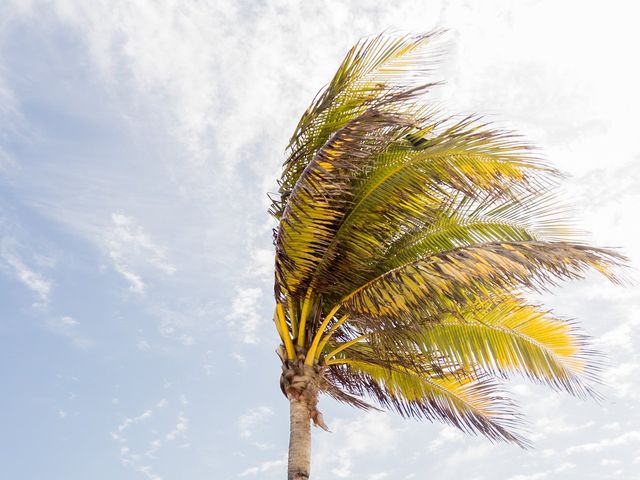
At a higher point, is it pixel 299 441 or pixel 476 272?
pixel 476 272

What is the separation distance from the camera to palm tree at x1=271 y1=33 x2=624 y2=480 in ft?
26.6

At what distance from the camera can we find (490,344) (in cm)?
966

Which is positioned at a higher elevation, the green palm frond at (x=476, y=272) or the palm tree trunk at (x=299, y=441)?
the green palm frond at (x=476, y=272)

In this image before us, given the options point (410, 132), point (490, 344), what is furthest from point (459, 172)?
point (490, 344)

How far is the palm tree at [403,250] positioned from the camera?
809cm

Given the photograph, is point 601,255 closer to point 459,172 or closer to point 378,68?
point 459,172

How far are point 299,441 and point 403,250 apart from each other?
273cm

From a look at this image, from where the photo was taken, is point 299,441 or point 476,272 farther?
point 299,441

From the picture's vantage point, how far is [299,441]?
866 centimetres

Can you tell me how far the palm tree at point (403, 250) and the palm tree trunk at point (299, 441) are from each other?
17 millimetres

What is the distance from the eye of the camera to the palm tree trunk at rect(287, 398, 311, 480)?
8.46 metres

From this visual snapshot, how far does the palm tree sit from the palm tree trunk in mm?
17

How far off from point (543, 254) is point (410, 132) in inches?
96.5

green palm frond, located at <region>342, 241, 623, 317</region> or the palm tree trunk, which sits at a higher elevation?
green palm frond, located at <region>342, 241, 623, 317</region>
